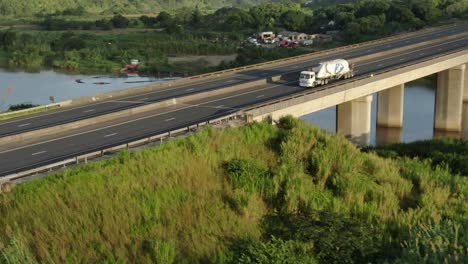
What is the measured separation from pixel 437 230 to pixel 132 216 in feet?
31.8

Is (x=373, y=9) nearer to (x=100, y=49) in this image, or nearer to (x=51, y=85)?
(x=100, y=49)

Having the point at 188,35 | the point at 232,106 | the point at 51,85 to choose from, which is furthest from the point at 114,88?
the point at 188,35

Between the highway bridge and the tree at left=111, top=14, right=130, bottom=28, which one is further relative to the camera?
the tree at left=111, top=14, right=130, bottom=28

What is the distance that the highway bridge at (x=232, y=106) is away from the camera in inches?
1156

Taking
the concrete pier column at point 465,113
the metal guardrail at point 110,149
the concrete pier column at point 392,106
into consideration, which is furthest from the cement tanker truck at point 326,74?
the concrete pier column at point 465,113

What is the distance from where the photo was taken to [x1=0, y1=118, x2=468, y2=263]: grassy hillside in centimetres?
1777

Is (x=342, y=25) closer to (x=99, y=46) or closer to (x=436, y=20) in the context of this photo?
(x=436, y=20)

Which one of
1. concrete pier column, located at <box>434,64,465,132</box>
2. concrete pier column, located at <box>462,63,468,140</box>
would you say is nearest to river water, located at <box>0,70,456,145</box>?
concrete pier column, located at <box>434,64,465,132</box>

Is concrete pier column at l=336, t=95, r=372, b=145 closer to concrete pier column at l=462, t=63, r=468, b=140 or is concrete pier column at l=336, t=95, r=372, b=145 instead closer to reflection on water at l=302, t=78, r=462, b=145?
reflection on water at l=302, t=78, r=462, b=145

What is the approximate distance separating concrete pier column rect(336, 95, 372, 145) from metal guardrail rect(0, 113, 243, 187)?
19.3 meters

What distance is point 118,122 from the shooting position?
113 ft

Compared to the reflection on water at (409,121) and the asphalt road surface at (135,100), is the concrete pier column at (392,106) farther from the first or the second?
the asphalt road surface at (135,100)

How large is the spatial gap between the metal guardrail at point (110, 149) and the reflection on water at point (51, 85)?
38561mm

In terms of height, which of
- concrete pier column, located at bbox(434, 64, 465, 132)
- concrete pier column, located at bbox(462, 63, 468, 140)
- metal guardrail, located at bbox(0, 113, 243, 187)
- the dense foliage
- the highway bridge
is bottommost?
concrete pier column, located at bbox(462, 63, 468, 140)
